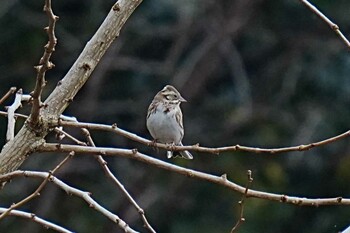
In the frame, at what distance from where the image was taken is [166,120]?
588cm

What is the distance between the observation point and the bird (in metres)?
5.83

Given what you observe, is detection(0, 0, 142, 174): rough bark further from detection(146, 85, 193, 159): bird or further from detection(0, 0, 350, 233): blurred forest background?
detection(0, 0, 350, 233): blurred forest background

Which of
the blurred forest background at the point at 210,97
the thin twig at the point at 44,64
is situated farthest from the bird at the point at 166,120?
the blurred forest background at the point at 210,97

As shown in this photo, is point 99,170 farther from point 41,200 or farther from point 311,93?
point 311,93

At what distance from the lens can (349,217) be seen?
12000mm

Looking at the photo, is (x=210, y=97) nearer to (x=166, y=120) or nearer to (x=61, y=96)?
(x=166, y=120)

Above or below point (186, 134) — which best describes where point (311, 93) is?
above

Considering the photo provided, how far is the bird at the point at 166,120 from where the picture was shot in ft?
19.1

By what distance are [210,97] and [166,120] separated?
6.63m

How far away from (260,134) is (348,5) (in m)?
1.63

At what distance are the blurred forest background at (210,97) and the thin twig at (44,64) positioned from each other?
8652mm

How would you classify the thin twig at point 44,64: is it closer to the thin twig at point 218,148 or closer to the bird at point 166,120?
the thin twig at point 218,148

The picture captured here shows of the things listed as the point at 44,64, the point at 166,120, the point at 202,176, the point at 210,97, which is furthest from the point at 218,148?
the point at 210,97

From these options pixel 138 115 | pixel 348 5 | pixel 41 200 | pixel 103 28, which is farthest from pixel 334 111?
pixel 103 28
